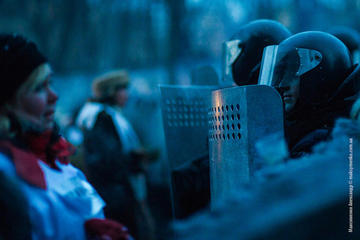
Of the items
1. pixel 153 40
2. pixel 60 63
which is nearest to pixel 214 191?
pixel 153 40

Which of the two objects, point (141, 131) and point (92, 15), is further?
point (92, 15)

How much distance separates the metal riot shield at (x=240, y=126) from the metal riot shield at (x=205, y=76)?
934mm

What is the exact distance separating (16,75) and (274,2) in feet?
20.9

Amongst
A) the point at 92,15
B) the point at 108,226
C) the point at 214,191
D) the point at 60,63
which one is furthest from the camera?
the point at 60,63

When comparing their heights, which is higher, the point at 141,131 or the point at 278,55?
the point at 278,55

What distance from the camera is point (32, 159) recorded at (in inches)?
42.6

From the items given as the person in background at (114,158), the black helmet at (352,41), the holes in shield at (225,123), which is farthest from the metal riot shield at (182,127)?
the black helmet at (352,41)

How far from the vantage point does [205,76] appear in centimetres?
246

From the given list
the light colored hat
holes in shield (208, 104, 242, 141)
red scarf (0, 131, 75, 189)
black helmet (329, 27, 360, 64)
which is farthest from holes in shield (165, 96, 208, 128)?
black helmet (329, 27, 360, 64)

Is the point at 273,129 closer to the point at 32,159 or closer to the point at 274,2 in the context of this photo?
the point at 32,159

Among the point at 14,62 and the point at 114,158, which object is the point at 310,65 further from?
the point at 114,158

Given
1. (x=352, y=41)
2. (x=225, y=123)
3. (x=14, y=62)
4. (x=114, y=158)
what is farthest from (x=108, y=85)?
(x=14, y=62)

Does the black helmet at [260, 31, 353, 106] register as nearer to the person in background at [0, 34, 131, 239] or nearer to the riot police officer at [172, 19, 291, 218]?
the riot police officer at [172, 19, 291, 218]

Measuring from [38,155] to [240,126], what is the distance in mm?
705
